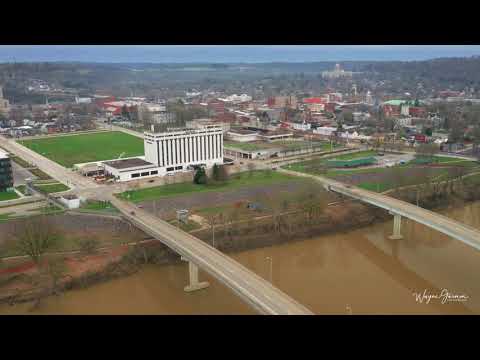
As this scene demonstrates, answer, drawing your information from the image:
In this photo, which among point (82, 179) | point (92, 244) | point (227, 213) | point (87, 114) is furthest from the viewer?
point (87, 114)

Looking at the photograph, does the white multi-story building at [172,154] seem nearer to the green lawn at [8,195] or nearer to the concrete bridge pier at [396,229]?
the green lawn at [8,195]

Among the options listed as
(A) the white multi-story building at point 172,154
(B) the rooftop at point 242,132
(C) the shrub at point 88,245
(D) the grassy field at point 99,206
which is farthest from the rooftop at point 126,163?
(B) the rooftop at point 242,132

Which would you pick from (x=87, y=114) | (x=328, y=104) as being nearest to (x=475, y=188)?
(x=328, y=104)

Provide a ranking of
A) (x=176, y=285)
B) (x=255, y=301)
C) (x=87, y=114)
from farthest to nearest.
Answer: (x=87, y=114)
(x=176, y=285)
(x=255, y=301)

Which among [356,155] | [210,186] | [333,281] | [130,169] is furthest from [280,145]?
[333,281]

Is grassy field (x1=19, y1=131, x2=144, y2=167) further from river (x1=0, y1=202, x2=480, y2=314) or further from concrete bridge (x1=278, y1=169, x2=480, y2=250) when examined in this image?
river (x1=0, y1=202, x2=480, y2=314)

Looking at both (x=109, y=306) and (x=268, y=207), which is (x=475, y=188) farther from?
(x=109, y=306)

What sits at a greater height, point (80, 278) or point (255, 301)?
point (255, 301)
